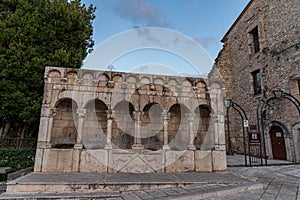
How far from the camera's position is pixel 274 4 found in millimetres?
10766

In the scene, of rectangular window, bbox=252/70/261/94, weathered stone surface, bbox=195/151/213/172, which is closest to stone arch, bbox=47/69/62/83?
weathered stone surface, bbox=195/151/213/172

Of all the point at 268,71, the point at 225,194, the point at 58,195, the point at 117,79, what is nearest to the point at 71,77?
the point at 117,79

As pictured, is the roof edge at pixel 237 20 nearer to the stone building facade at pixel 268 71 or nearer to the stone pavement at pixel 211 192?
the stone building facade at pixel 268 71

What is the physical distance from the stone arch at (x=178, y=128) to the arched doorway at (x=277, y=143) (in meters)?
6.28

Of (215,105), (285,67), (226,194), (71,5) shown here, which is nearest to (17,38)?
(71,5)

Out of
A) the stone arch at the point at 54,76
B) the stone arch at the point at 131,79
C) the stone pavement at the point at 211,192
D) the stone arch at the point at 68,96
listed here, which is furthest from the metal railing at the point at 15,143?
the stone arch at the point at 131,79

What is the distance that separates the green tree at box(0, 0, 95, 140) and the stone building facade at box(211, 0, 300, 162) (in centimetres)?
911

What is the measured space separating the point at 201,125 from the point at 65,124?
4.20 metres

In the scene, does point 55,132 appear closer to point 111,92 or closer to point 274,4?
point 111,92

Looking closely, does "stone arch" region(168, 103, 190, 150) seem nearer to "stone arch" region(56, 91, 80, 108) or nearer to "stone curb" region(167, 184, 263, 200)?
"stone curb" region(167, 184, 263, 200)

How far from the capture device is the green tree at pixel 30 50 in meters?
7.27

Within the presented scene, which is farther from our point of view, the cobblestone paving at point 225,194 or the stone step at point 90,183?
the stone step at point 90,183

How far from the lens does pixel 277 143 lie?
10.1m

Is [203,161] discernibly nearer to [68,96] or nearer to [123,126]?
[123,126]
